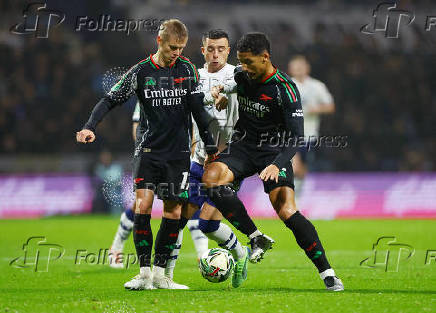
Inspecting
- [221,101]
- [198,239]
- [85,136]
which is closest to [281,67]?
[198,239]

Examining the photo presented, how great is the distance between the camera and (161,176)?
6.77 meters

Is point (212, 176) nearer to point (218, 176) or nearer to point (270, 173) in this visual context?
point (218, 176)

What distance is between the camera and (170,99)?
265 inches

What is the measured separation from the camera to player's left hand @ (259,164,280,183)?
624 cm

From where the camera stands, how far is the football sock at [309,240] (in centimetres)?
636

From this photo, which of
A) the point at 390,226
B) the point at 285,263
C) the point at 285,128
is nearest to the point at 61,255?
the point at 285,263

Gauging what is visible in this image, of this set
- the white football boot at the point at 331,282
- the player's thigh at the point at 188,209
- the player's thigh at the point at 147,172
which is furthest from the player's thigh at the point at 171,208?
the white football boot at the point at 331,282

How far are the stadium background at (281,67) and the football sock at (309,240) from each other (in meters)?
10.4

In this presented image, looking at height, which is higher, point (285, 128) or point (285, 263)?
point (285, 128)

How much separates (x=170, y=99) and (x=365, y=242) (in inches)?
234

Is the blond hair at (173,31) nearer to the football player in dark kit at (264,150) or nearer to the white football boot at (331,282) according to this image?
the football player in dark kit at (264,150)

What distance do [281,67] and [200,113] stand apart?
14.3 meters

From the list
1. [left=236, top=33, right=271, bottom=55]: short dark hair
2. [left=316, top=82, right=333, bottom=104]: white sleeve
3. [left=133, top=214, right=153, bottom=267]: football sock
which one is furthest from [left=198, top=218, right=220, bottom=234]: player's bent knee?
[left=316, top=82, right=333, bottom=104]: white sleeve

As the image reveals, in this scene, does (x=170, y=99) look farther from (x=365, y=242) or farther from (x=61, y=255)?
(x=365, y=242)
